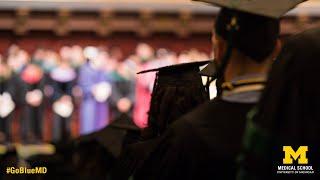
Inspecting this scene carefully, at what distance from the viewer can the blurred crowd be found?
6.54m

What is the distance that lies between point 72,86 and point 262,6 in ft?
16.1

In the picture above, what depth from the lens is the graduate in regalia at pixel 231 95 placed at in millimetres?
1758

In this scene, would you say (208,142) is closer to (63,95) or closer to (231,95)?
(231,95)

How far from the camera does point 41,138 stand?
21.3ft

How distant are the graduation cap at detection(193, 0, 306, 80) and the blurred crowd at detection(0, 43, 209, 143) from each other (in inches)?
184

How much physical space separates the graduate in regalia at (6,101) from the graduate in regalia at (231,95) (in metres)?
4.86

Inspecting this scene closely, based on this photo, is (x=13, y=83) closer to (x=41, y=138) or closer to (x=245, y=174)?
(x=41, y=138)

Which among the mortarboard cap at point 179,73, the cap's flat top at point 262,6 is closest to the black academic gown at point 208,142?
the cap's flat top at point 262,6

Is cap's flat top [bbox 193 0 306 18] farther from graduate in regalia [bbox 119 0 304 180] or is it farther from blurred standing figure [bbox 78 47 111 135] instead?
blurred standing figure [bbox 78 47 111 135]

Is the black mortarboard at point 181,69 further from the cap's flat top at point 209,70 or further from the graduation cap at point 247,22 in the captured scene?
the graduation cap at point 247,22

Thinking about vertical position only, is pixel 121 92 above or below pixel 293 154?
below

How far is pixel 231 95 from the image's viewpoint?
1.82 m

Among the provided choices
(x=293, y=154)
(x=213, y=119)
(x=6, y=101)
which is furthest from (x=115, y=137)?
(x=6, y=101)

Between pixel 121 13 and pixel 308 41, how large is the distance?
4972mm
